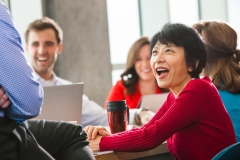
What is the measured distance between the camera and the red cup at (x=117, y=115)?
7.01 ft

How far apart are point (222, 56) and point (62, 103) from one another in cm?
86

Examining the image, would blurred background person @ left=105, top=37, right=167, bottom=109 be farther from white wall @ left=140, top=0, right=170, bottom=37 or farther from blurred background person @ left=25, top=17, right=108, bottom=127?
white wall @ left=140, top=0, right=170, bottom=37

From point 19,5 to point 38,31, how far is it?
1.09 metres

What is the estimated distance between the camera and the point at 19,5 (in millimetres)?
4988

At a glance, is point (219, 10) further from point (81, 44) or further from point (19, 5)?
point (19, 5)

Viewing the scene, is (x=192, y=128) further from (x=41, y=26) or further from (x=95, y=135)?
(x=41, y=26)

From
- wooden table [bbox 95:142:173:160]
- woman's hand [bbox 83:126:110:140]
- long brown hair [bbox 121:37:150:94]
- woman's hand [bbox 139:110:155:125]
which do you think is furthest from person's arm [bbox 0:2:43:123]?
long brown hair [bbox 121:37:150:94]

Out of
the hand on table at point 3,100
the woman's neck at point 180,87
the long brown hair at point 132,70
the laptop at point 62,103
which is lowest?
the long brown hair at point 132,70

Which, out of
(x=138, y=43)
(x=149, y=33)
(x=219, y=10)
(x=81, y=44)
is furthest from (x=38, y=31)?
(x=219, y=10)

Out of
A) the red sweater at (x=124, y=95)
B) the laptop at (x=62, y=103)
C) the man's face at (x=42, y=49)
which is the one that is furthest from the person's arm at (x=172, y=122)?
the red sweater at (x=124, y=95)

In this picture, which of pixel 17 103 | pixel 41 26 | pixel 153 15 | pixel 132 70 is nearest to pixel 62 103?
pixel 17 103

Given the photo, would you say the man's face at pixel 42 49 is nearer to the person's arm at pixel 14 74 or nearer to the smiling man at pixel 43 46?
the smiling man at pixel 43 46

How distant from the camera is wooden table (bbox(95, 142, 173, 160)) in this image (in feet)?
6.15

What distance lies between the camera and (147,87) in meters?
4.30
